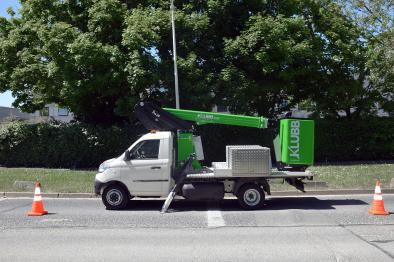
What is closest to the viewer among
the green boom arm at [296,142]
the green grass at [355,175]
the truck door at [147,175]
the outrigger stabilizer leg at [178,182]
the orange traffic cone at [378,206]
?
the orange traffic cone at [378,206]

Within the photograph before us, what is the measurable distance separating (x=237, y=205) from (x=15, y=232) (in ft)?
19.3

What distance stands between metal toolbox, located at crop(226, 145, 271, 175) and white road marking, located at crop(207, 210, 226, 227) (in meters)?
1.09

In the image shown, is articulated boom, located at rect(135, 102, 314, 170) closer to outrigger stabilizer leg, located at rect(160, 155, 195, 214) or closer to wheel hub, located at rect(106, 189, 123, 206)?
outrigger stabilizer leg, located at rect(160, 155, 195, 214)

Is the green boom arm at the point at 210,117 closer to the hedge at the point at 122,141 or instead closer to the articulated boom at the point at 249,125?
the articulated boom at the point at 249,125

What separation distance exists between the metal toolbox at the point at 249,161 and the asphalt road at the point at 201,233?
1001mm

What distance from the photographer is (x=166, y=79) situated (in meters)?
20.0

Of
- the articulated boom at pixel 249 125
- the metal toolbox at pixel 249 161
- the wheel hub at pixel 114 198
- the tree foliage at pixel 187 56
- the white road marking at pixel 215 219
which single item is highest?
the tree foliage at pixel 187 56

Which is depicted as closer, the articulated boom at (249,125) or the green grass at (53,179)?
the articulated boom at (249,125)

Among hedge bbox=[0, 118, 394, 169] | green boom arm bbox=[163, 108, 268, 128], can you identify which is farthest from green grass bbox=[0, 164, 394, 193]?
green boom arm bbox=[163, 108, 268, 128]

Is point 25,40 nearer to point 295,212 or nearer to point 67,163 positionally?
point 67,163

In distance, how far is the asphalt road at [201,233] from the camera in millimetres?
7758

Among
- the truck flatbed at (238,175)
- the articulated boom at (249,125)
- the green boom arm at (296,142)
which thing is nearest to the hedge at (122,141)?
the articulated boom at (249,125)

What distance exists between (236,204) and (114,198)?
3.30 metres

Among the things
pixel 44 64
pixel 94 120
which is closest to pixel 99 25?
pixel 44 64
